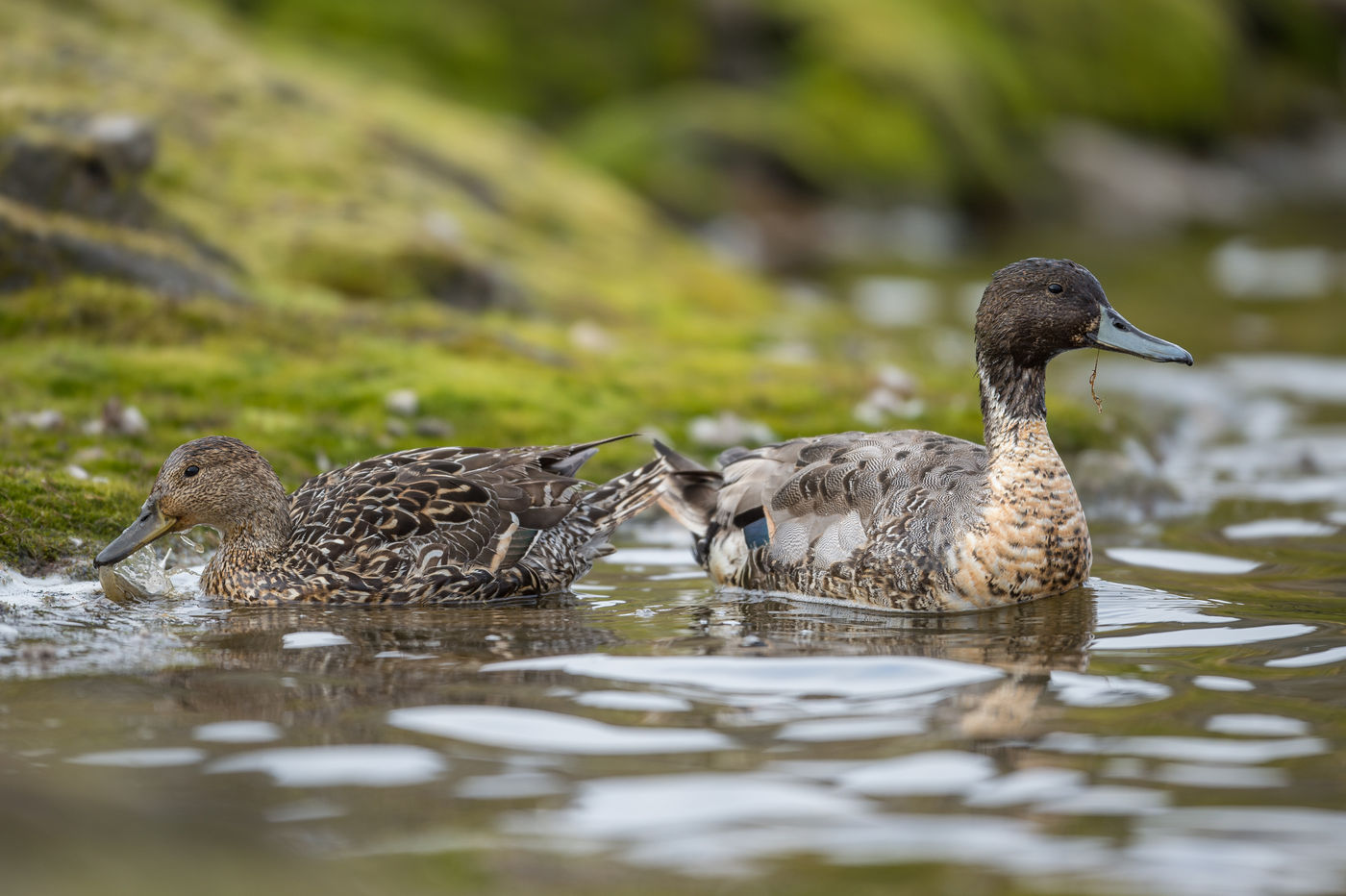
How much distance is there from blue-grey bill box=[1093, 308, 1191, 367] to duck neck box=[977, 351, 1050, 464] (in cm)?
42

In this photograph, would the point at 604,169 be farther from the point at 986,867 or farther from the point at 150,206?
the point at 986,867

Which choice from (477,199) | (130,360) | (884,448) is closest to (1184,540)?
(884,448)

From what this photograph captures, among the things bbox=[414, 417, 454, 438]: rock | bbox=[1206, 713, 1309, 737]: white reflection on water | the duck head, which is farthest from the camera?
bbox=[414, 417, 454, 438]: rock

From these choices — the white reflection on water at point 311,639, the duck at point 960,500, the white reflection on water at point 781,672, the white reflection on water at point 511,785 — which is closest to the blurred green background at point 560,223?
the white reflection on water at point 311,639

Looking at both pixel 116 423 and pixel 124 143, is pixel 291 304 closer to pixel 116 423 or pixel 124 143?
pixel 124 143

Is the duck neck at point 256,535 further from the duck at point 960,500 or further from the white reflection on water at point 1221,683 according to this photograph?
the white reflection on water at point 1221,683

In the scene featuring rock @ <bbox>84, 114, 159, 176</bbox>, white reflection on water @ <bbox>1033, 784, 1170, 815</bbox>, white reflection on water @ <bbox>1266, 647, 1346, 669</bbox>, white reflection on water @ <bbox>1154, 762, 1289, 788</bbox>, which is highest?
rock @ <bbox>84, 114, 159, 176</bbox>

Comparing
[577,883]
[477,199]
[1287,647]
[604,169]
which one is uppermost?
[604,169]

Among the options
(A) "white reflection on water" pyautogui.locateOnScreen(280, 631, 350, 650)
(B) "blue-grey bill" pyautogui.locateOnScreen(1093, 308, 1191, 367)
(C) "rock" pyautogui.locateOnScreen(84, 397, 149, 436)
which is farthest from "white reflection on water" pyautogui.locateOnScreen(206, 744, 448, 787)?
(C) "rock" pyautogui.locateOnScreen(84, 397, 149, 436)

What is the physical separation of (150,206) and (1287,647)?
11808 mm

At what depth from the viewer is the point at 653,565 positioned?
10.9 m

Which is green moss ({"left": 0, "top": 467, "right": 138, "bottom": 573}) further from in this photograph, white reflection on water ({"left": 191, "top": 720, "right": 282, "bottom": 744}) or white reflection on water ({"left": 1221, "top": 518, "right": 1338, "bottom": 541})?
white reflection on water ({"left": 1221, "top": 518, "right": 1338, "bottom": 541})

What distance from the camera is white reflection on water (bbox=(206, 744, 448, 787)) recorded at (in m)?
6.05

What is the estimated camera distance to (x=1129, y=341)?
356 inches
